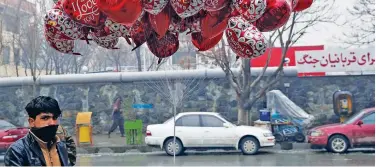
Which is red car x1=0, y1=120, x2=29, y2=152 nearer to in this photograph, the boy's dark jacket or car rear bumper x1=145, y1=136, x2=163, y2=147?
car rear bumper x1=145, y1=136, x2=163, y2=147

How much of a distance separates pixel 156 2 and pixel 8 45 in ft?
84.0

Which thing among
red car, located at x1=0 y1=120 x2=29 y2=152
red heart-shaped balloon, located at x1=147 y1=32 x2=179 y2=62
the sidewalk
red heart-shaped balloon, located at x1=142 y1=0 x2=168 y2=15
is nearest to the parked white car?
the sidewalk

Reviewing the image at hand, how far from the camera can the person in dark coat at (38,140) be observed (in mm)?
2879

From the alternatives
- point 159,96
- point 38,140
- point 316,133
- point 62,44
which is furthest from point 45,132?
point 159,96

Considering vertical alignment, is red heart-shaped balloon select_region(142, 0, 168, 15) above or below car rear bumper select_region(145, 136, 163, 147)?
above

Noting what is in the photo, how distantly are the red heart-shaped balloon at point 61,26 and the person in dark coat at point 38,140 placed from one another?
21.6 inches

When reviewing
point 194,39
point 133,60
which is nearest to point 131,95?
point 194,39

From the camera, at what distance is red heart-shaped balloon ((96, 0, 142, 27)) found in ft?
9.67

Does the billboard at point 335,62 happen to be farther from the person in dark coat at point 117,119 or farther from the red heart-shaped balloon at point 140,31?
the red heart-shaped balloon at point 140,31

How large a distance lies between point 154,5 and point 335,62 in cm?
1744

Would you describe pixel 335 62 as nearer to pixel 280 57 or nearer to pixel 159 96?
pixel 280 57

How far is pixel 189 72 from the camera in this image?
20.4 metres

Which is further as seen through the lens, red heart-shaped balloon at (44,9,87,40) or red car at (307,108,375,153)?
red car at (307,108,375,153)

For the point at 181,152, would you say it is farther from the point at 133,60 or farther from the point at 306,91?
the point at 133,60
